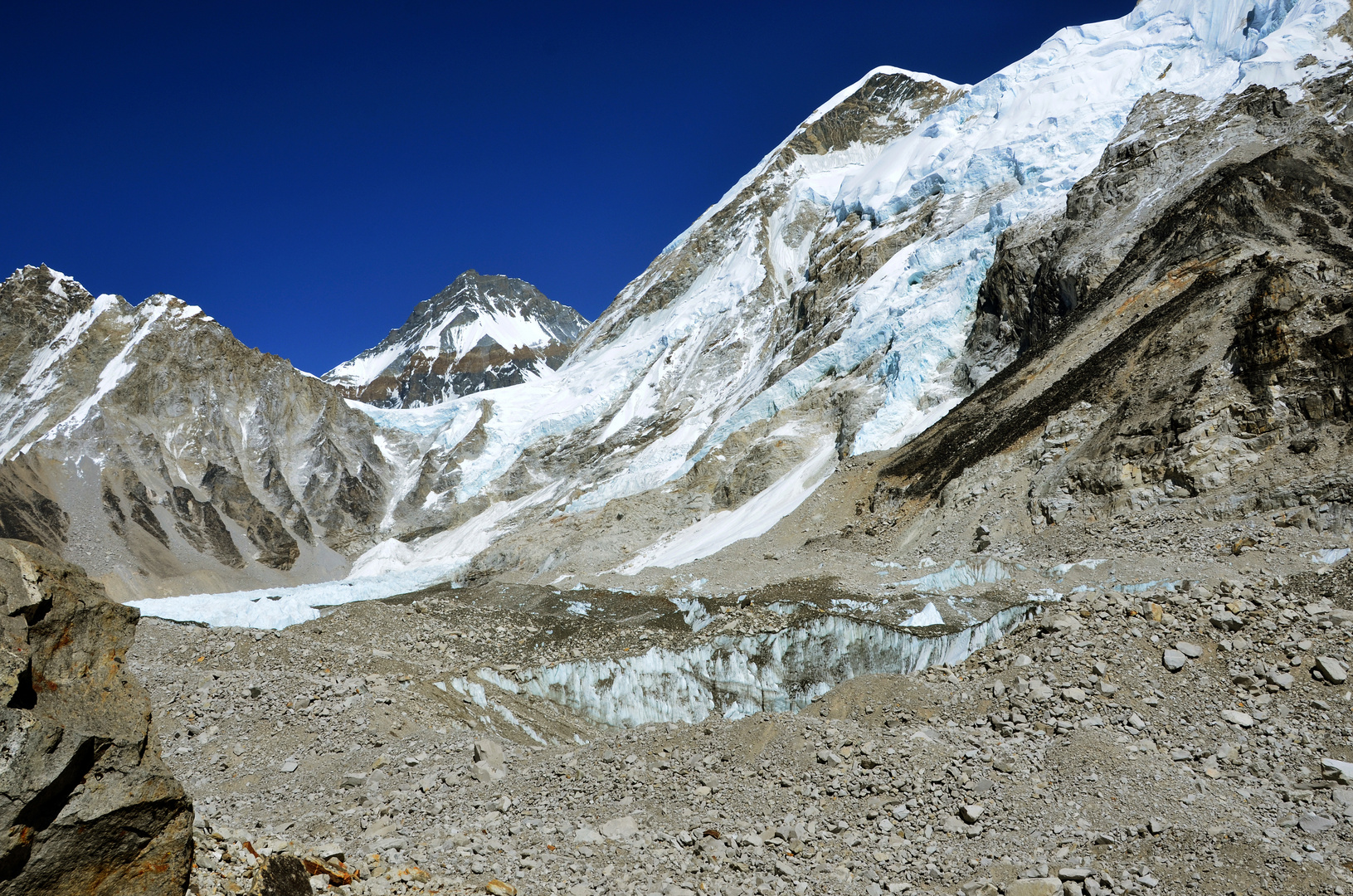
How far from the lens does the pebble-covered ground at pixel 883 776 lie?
257 inches

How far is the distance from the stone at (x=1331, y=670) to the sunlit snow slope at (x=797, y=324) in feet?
78.3

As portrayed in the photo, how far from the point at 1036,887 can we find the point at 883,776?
183 centimetres

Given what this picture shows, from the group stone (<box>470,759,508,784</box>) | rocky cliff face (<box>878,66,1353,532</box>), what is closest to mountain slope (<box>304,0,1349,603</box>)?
rocky cliff face (<box>878,66,1353,532</box>)

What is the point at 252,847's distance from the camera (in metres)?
5.38

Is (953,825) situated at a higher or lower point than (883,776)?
lower

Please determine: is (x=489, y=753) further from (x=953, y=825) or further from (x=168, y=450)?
(x=168, y=450)

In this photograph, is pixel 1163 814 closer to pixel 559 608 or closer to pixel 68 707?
pixel 68 707

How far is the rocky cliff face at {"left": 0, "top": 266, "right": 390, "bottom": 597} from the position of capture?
6181cm

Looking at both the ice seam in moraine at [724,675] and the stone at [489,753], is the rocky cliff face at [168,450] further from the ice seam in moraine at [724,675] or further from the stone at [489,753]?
the stone at [489,753]

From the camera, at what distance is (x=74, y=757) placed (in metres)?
3.80

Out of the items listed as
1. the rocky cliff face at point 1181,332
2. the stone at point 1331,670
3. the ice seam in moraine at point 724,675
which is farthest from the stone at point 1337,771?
the rocky cliff face at point 1181,332

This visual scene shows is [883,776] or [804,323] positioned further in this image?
[804,323]

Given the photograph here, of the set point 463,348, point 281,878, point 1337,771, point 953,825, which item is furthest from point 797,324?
point 463,348

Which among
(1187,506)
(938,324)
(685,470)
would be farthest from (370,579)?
(1187,506)
